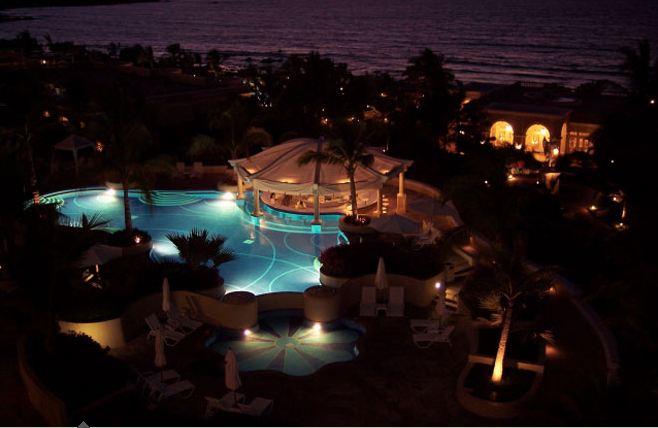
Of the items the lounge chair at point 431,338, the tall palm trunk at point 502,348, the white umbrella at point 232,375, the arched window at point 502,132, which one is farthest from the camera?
the arched window at point 502,132

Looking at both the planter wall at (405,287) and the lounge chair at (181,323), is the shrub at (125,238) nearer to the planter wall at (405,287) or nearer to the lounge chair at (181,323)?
the lounge chair at (181,323)

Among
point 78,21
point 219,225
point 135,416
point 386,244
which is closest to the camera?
point 135,416

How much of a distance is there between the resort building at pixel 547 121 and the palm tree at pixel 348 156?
12.0 metres

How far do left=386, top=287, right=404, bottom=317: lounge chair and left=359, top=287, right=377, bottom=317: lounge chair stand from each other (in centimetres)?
34

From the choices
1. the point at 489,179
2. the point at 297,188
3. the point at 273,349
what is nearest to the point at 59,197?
the point at 297,188

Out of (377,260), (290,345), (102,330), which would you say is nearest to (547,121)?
(377,260)

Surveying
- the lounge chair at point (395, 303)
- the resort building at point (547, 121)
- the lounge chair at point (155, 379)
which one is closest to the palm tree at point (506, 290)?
the lounge chair at point (395, 303)

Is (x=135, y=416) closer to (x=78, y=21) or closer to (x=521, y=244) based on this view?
(x=521, y=244)

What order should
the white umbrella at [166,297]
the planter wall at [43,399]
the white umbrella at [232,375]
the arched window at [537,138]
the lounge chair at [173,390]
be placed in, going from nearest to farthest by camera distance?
the planter wall at [43,399], the white umbrella at [232,375], the lounge chair at [173,390], the white umbrella at [166,297], the arched window at [537,138]

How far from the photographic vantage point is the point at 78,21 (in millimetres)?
187750

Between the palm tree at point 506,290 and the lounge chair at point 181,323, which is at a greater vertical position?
the palm tree at point 506,290

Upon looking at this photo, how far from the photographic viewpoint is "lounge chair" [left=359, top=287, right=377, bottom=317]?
15453 mm

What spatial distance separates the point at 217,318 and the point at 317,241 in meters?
6.33

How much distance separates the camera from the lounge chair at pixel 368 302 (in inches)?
608
